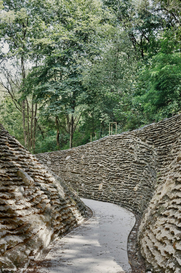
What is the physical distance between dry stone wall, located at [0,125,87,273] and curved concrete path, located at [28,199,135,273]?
0.87ft

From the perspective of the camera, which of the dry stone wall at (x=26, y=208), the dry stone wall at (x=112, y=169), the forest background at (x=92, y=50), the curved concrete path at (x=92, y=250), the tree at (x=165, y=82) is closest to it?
the dry stone wall at (x=26, y=208)

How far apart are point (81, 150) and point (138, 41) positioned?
11.8 meters

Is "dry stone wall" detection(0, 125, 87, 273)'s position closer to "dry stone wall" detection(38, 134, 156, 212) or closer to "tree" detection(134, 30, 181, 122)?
"dry stone wall" detection(38, 134, 156, 212)

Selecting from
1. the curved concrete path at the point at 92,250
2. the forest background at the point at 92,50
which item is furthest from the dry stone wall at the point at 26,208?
the forest background at the point at 92,50

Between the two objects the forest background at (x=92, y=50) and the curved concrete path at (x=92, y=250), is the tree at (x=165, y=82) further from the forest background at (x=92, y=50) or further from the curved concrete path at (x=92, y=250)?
the curved concrete path at (x=92, y=250)

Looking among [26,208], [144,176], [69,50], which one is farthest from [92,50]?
[26,208]

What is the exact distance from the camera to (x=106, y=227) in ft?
19.4

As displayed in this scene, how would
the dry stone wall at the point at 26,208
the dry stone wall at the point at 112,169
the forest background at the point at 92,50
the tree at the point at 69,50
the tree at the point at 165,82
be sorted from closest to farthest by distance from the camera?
the dry stone wall at the point at 26,208, the dry stone wall at the point at 112,169, the tree at the point at 165,82, the forest background at the point at 92,50, the tree at the point at 69,50

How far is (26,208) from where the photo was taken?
158 inches

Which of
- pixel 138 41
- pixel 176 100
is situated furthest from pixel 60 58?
pixel 176 100

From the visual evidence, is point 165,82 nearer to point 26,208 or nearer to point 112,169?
point 112,169

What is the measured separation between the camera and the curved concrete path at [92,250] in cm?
343

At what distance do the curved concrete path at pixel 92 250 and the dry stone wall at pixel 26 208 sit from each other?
10.4 inches

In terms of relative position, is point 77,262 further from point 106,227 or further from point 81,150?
point 81,150
